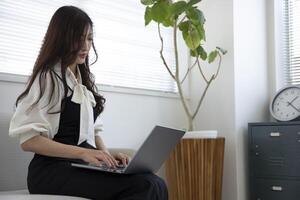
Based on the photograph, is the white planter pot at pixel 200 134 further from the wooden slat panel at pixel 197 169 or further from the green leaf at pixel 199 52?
the green leaf at pixel 199 52

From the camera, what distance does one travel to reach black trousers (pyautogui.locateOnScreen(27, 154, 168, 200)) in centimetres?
152

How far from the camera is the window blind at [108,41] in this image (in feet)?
8.14

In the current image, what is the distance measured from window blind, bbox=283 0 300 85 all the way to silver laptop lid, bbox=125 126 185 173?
2018 millimetres

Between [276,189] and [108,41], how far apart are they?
61.5 inches

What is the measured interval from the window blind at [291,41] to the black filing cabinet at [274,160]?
642 millimetres

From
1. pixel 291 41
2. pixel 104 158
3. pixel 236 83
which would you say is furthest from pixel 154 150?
pixel 291 41

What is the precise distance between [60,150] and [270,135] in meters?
1.78

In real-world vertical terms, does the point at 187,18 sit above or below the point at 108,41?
above

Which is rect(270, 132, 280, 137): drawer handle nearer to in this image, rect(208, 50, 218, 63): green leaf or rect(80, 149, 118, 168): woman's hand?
rect(208, 50, 218, 63): green leaf

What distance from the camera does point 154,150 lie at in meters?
1.56

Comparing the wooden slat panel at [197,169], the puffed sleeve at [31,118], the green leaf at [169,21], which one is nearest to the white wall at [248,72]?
the wooden slat panel at [197,169]

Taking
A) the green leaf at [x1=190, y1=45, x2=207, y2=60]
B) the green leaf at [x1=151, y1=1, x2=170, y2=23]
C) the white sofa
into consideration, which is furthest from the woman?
the green leaf at [x1=190, y1=45, x2=207, y2=60]

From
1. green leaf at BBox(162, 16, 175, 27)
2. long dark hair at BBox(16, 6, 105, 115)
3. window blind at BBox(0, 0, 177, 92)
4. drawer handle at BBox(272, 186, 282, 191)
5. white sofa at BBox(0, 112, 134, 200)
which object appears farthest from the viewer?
drawer handle at BBox(272, 186, 282, 191)

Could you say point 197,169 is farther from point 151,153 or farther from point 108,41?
point 151,153
